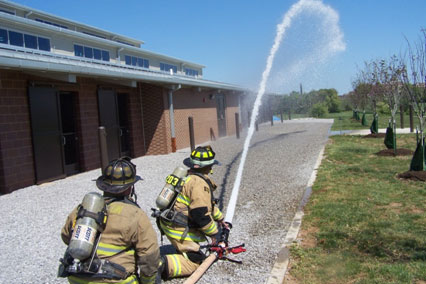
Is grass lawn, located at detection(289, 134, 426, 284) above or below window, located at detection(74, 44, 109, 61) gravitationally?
below

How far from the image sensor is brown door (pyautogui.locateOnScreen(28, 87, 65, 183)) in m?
9.30

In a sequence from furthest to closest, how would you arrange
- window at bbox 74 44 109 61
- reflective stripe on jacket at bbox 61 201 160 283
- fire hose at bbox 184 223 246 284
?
1. window at bbox 74 44 109 61
2. fire hose at bbox 184 223 246 284
3. reflective stripe on jacket at bbox 61 201 160 283

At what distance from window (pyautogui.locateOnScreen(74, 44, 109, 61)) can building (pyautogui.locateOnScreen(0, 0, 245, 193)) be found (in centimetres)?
5

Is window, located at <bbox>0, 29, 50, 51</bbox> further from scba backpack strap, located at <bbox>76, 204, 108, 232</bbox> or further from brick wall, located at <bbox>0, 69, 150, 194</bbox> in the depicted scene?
scba backpack strap, located at <bbox>76, 204, 108, 232</bbox>

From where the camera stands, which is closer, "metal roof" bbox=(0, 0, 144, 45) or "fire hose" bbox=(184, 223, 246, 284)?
"fire hose" bbox=(184, 223, 246, 284)

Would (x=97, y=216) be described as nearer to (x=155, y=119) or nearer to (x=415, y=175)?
(x=415, y=175)

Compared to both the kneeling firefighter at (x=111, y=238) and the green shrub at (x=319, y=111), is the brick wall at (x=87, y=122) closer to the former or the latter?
the kneeling firefighter at (x=111, y=238)

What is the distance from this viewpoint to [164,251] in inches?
194

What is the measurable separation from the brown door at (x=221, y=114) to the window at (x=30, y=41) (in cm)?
998

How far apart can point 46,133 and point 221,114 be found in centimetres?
1418

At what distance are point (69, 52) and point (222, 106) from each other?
30.1ft

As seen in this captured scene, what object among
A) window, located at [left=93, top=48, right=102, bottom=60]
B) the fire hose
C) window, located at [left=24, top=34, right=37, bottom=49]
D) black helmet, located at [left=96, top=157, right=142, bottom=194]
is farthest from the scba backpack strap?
window, located at [left=93, top=48, right=102, bottom=60]

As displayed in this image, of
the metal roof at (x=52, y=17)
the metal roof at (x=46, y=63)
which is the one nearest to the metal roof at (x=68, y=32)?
the metal roof at (x=52, y=17)

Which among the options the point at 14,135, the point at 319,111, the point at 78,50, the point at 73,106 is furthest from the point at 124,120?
the point at 319,111
